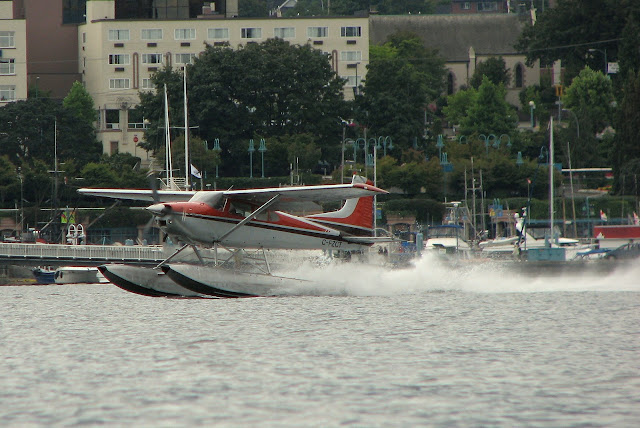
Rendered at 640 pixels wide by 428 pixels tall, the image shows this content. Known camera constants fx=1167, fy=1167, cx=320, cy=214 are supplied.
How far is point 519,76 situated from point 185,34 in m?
45.1

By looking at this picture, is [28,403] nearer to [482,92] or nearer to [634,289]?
[634,289]

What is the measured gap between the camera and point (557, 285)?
39.5m

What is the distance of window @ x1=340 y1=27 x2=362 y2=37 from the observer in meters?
102

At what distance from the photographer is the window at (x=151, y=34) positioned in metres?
99.1

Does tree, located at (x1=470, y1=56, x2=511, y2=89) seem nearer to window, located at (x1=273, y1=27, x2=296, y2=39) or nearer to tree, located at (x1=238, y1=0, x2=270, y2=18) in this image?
window, located at (x1=273, y1=27, x2=296, y2=39)

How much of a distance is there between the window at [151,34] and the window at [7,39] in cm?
1077

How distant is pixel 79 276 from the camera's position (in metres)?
50.7

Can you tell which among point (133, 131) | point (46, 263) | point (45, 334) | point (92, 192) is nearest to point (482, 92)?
point (133, 131)

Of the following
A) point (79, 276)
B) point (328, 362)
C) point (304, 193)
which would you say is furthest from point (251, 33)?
point (328, 362)

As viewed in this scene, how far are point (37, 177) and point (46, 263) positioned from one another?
81.8 ft

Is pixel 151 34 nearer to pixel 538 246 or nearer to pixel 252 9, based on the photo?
pixel 538 246

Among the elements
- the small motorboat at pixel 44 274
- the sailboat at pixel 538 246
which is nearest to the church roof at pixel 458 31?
the sailboat at pixel 538 246

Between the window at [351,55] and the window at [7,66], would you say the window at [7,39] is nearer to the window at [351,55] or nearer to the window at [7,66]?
the window at [7,66]

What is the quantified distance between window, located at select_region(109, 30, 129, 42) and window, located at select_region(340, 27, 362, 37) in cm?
1866
